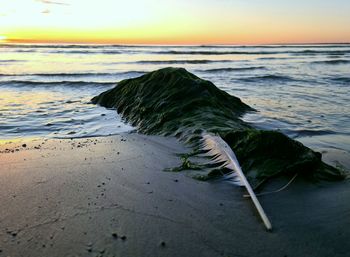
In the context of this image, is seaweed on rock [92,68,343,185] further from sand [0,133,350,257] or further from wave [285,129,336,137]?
wave [285,129,336,137]

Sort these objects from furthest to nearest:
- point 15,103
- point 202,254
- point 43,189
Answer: point 15,103, point 43,189, point 202,254

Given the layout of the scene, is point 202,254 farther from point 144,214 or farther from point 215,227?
point 144,214

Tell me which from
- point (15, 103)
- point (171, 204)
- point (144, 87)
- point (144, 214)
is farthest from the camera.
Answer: point (15, 103)

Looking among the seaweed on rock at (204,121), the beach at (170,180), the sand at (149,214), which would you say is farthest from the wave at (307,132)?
the sand at (149,214)

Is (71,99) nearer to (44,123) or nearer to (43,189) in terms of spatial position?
(44,123)

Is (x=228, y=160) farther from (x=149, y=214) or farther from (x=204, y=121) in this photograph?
(x=204, y=121)

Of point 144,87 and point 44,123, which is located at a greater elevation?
point 144,87

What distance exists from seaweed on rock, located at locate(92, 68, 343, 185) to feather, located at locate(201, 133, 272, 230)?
0.16 m

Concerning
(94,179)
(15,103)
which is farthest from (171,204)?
(15,103)

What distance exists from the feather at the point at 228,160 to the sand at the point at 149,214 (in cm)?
10

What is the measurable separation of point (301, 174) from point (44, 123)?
5.45 meters

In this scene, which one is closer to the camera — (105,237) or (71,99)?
(105,237)

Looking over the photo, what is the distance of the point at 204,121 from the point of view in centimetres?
616

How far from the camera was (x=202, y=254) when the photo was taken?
2607 mm
